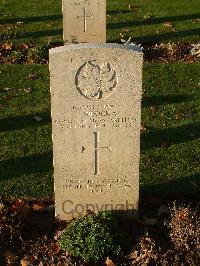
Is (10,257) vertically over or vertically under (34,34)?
under

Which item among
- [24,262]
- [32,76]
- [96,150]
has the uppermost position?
[96,150]

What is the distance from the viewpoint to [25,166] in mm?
6891

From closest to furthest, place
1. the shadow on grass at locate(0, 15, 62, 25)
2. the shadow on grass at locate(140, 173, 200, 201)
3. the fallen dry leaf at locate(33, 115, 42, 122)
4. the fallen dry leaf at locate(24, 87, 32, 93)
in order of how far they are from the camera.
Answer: the shadow on grass at locate(140, 173, 200, 201), the fallen dry leaf at locate(33, 115, 42, 122), the fallen dry leaf at locate(24, 87, 32, 93), the shadow on grass at locate(0, 15, 62, 25)

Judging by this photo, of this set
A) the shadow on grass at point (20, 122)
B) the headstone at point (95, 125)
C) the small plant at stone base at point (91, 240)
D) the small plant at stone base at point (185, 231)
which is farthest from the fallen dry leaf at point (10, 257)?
the shadow on grass at point (20, 122)

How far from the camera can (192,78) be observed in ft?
31.1

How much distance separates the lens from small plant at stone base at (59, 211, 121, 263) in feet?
16.8

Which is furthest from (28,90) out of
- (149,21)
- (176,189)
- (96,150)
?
(149,21)

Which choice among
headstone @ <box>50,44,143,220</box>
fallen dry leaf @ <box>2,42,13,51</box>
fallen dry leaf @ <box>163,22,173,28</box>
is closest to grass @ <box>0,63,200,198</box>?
headstone @ <box>50,44,143,220</box>

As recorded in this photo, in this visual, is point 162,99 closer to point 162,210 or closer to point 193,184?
point 193,184

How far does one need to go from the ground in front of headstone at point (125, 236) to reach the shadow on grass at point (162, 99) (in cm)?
Answer: 289

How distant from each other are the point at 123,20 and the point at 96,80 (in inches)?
328

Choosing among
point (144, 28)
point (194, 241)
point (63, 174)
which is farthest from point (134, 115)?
point (144, 28)

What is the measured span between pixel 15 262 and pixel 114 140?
64.1 inches

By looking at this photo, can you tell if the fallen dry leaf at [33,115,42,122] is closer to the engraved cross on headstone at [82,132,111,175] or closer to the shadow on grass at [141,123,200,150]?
the shadow on grass at [141,123,200,150]
